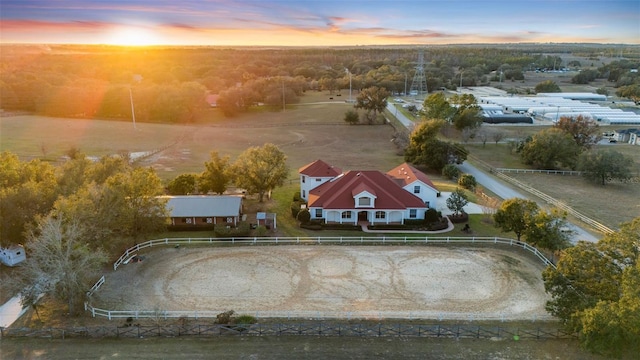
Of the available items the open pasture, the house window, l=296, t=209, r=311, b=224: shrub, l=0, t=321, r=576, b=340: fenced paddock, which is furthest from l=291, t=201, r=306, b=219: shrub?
the open pasture

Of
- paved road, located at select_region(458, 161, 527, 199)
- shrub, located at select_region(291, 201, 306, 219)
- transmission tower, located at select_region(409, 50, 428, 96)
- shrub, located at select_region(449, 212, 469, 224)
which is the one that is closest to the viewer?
shrub, located at select_region(449, 212, 469, 224)

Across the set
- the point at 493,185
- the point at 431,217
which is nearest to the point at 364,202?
the point at 431,217

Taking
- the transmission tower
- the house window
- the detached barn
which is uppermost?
the transmission tower

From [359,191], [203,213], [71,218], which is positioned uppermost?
[71,218]

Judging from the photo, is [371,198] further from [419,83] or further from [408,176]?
[419,83]

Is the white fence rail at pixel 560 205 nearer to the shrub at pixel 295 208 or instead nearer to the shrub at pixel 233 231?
the shrub at pixel 295 208

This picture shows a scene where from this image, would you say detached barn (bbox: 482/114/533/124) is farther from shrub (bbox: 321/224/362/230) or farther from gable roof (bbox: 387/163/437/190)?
shrub (bbox: 321/224/362/230)

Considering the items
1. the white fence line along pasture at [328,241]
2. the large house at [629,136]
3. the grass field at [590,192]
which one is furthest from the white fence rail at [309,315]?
the large house at [629,136]
